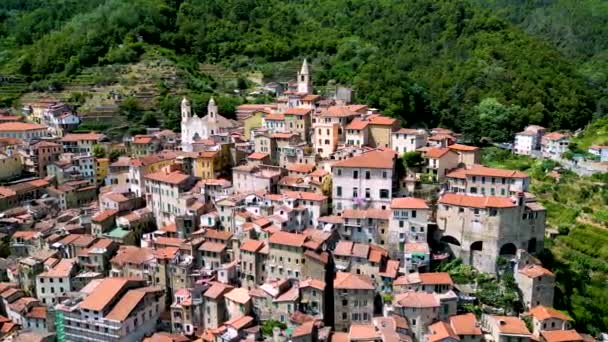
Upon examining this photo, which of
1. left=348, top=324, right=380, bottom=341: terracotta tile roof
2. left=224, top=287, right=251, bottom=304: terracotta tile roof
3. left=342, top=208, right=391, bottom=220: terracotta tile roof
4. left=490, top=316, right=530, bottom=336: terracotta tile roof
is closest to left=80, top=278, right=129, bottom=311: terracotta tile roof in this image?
left=224, top=287, right=251, bottom=304: terracotta tile roof

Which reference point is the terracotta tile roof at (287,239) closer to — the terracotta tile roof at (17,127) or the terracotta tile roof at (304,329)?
the terracotta tile roof at (304,329)

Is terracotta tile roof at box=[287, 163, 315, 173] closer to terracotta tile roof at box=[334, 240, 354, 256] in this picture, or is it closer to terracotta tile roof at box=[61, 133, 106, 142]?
terracotta tile roof at box=[334, 240, 354, 256]

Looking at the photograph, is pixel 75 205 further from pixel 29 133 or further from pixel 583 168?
pixel 583 168

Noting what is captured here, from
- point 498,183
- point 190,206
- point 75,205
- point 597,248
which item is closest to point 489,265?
point 498,183

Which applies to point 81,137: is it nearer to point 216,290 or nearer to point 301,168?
point 301,168

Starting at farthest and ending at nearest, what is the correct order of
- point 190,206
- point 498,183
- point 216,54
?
1. point 216,54
2. point 190,206
3. point 498,183

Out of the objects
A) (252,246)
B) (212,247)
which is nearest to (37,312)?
(212,247)
